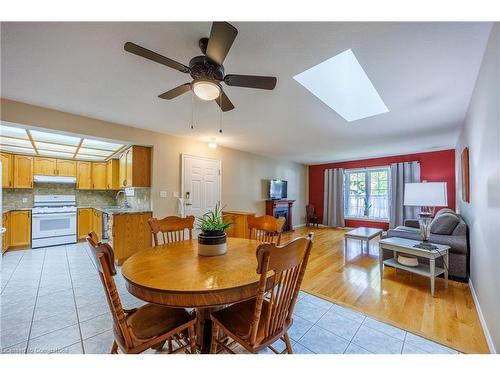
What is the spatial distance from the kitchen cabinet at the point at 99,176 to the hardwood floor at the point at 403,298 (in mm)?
5410

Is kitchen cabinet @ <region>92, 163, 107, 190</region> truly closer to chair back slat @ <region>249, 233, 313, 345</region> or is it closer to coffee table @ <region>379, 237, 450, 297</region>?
chair back slat @ <region>249, 233, 313, 345</region>

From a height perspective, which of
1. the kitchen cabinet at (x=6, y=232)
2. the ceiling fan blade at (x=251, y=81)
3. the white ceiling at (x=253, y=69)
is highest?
the white ceiling at (x=253, y=69)

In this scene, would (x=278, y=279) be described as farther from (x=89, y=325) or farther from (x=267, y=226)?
(x=89, y=325)

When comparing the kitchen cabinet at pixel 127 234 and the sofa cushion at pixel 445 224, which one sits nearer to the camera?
the sofa cushion at pixel 445 224

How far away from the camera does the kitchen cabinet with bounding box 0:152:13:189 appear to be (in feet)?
14.2

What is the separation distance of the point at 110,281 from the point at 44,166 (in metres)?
5.64

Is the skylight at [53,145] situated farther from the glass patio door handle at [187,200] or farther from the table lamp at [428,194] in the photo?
the table lamp at [428,194]

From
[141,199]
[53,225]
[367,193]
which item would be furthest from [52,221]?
[367,193]

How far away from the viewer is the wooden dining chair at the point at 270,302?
1.00 metres

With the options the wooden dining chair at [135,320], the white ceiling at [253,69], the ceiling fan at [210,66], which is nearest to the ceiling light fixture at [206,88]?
the ceiling fan at [210,66]

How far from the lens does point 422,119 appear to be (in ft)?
10.3

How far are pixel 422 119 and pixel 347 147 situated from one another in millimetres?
1826

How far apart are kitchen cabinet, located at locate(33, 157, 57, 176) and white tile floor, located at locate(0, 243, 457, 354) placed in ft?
9.53

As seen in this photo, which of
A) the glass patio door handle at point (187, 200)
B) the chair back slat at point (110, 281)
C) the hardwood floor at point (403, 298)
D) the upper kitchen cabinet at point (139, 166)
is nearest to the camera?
the chair back slat at point (110, 281)
